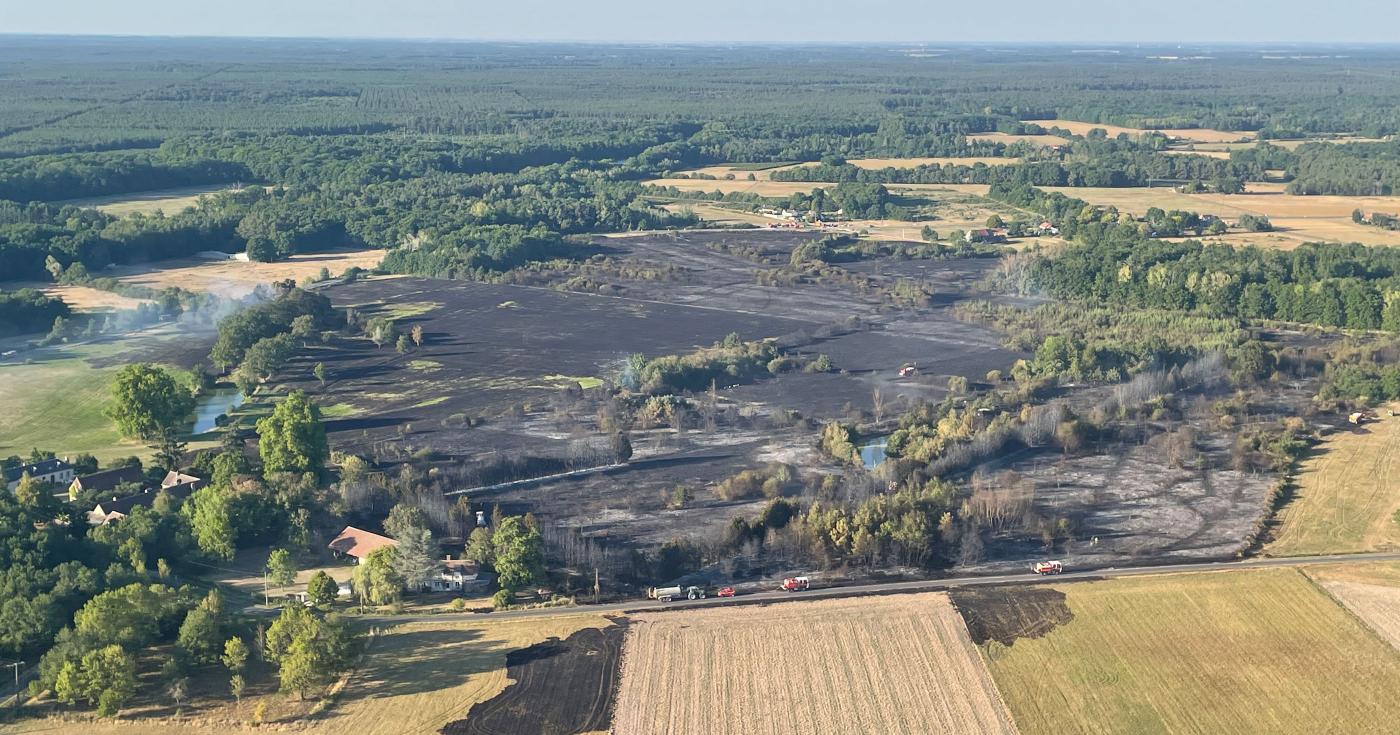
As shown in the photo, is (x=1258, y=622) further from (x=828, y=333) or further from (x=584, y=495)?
(x=828, y=333)

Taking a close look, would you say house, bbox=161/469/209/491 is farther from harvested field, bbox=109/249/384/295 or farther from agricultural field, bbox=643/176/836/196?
agricultural field, bbox=643/176/836/196

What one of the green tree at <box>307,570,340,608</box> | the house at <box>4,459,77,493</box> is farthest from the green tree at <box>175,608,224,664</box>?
the house at <box>4,459,77,493</box>

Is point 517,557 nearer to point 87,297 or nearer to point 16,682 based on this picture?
point 16,682

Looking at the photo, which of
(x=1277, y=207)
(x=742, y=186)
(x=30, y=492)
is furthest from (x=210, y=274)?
(x=1277, y=207)

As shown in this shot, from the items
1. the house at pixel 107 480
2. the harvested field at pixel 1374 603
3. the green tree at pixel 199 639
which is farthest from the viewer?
the house at pixel 107 480

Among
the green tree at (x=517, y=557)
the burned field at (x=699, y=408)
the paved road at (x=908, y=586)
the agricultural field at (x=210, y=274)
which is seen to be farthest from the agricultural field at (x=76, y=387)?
the paved road at (x=908, y=586)

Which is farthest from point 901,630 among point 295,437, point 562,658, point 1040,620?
point 295,437

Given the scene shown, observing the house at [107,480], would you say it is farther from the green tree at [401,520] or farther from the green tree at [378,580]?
the green tree at [378,580]
